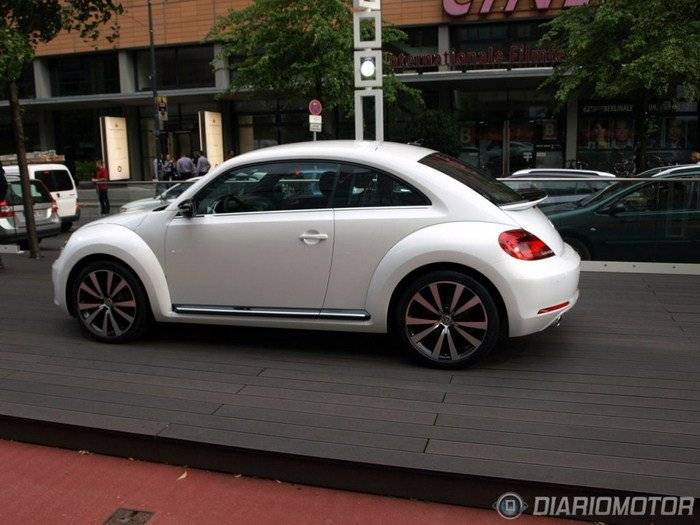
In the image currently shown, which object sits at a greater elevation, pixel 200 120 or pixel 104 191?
pixel 200 120

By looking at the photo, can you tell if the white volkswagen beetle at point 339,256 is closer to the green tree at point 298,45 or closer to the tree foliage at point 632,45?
the tree foliage at point 632,45

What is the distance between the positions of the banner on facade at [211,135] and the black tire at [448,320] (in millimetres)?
25165

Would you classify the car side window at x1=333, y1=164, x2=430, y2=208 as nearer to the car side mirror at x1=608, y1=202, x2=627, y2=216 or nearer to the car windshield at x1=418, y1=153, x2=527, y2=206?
the car windshield at x1=418, y1=153, x2=527, y2=206

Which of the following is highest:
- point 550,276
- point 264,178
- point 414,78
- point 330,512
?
point 414,78

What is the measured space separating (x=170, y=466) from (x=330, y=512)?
0.98 meters

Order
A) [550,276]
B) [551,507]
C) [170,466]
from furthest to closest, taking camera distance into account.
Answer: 1. [550,276]
2. [170,466]
3. [551,507]

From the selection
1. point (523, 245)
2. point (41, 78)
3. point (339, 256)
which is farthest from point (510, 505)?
point (41, 78)

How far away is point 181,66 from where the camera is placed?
3122cm

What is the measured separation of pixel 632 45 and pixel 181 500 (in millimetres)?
16488

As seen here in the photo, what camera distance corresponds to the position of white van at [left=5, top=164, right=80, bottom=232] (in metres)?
→ 17.2

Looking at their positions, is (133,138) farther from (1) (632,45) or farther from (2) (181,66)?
(1) (632,45)

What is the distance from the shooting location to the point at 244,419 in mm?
A: 3881

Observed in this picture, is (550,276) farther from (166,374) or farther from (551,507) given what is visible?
(166,374)

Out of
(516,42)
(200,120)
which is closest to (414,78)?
(516,42)
